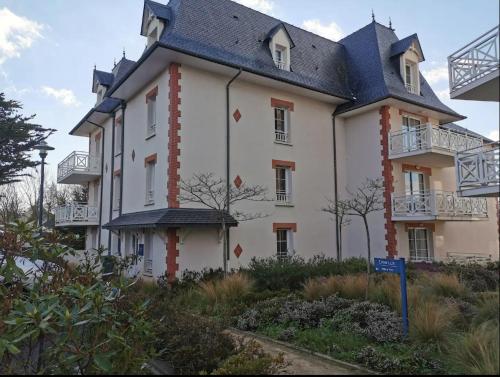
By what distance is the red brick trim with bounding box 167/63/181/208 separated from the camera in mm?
13047

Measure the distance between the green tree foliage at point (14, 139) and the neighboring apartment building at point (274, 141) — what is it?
861 cm

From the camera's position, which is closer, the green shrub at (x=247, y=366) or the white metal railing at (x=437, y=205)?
the green shrub at (x=247, y=366)

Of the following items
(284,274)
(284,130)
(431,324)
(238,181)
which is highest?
(284,130)

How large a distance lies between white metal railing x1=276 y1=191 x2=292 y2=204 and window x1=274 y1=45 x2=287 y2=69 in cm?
515

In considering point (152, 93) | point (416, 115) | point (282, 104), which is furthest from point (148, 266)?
point (416, 115)

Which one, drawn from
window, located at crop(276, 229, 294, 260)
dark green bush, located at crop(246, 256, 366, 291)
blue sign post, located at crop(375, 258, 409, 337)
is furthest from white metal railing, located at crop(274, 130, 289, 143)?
blue sign post, located at crop(375, 258, 409, 337)

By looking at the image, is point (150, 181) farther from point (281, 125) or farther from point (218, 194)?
point (281, 125)

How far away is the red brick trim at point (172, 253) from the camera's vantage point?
1262cm

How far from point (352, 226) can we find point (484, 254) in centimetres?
639

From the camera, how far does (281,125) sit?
16.7 metres

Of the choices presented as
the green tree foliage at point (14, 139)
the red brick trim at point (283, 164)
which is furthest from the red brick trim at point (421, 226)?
the green tree foliage at point (14, 139)

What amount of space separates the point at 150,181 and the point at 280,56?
746 centimetres

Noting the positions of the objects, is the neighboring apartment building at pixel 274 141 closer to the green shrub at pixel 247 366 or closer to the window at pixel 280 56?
the window at pixel 280 56

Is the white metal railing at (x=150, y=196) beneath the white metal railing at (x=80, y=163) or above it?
beneath
